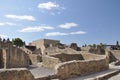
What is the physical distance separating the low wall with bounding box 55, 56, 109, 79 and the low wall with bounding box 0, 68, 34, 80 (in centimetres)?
303

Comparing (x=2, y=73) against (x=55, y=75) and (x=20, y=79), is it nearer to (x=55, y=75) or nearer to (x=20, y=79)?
(x=20, y=79)

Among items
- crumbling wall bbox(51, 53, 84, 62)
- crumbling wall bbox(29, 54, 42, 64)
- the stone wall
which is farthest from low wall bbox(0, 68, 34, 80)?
the stone wall

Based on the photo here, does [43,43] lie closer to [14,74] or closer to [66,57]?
[66,57]

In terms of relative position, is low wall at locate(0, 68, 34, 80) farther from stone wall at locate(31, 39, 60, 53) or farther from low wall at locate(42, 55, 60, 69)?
stone wall at locate(31, 39, 60, 53)

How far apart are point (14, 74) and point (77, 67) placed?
5.93m

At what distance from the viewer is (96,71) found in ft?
55.5

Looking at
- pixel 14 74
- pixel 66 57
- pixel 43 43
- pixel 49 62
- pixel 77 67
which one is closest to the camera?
pixel 14 74

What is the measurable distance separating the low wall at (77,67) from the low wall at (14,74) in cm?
303

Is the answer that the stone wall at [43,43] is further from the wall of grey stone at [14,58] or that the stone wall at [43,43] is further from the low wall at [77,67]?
the low wall at [77,67]

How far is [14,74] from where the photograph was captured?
32.6 ft

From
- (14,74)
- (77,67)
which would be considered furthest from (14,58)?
(14,74)

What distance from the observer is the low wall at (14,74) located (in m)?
9.38

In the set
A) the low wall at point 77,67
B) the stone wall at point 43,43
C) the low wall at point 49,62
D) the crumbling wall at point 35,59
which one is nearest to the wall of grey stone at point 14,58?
the crumbling wall at point 35,59

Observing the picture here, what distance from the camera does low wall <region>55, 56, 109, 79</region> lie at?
13.6m
